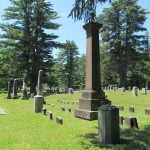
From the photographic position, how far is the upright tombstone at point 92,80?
43.1ft

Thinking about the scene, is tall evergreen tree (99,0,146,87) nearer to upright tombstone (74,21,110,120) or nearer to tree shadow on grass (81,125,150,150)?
upright tombstone (74,21,110,120)

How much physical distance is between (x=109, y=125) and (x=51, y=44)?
3689cm

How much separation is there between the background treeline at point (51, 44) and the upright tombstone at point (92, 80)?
28.3 metres

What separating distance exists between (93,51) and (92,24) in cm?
124

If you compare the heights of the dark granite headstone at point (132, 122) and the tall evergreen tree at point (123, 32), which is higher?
the tall evergreen tree at point (123, 32)

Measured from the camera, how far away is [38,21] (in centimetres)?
4366

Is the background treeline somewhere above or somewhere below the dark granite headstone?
above

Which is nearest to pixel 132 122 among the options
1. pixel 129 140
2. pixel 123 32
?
pixel 129 140

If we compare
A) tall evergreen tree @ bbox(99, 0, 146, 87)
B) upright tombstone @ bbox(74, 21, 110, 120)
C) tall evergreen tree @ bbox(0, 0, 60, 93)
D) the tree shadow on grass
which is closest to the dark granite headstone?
the tree shadow on grass

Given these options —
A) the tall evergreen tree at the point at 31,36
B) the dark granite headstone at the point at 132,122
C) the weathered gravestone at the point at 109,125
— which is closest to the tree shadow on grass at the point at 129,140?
the weathered gravestone at the point at 109,125

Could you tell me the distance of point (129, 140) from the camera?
26.9 ft

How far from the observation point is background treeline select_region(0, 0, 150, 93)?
42281mm

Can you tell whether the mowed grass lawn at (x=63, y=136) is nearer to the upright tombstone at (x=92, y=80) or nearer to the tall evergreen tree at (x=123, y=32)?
the upright tombstone at (x=92, y=80)

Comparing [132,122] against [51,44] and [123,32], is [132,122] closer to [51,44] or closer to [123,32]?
[51,44]
